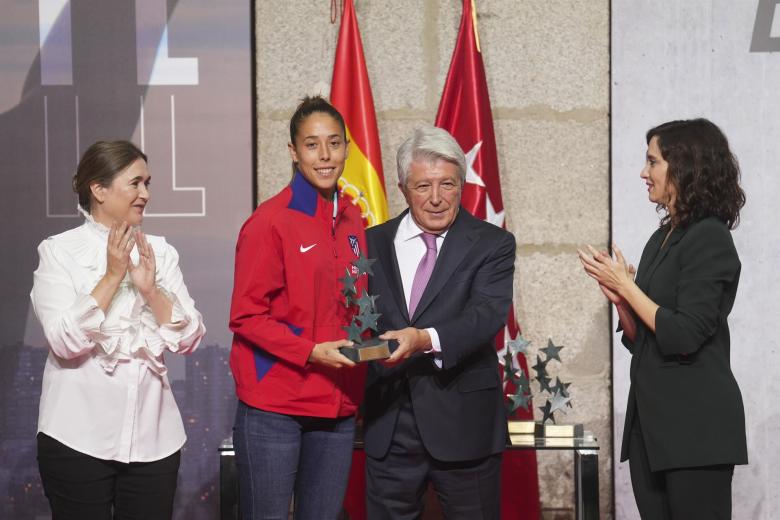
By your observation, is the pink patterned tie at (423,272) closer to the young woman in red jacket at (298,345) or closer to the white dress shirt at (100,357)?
the young woman in red jacket at (298,345)

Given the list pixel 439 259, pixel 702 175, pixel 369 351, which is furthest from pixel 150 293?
pixel 702 175

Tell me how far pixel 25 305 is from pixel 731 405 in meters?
2.89

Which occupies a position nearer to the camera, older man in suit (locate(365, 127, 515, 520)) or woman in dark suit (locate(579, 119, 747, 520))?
woman in dark suit (locate(579, 119, 747, 520))

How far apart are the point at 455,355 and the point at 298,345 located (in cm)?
42

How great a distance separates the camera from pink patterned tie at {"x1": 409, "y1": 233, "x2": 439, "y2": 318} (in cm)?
259

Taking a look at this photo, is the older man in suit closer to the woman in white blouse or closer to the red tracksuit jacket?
the red tracksuit jacket

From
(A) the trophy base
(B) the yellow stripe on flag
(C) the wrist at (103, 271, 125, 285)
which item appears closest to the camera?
(A) the trophy base

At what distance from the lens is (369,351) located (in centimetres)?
233

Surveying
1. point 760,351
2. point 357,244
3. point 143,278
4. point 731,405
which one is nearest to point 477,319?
point 357,244

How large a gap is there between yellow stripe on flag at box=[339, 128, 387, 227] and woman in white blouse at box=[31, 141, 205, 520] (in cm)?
110

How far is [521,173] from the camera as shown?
13.0 feet

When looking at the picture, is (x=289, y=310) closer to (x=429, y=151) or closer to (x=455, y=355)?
(x=455, y=355)

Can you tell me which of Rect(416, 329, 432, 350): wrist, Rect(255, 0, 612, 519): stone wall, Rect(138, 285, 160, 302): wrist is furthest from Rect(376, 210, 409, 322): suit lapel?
Rect(255, 0, 612, 519): stone wall

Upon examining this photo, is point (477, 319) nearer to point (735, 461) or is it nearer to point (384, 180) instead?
point (735, 461)
